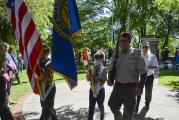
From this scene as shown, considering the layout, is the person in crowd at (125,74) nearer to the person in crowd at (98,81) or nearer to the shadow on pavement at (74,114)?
the person in crowd at (98,81)

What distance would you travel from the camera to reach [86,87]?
61.2 ft

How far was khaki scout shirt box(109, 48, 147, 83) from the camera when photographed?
786 centimetres

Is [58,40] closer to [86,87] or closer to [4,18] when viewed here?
[86,87]

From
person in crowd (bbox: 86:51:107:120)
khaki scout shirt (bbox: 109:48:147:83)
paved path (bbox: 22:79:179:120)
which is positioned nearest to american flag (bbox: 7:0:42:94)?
Answer: khaki scout shirt (bbox: 109:48:147:83)

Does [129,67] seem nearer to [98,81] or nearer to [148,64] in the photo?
[98,81]

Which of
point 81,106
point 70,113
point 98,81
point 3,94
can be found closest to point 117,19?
point 81,106

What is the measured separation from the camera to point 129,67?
310 inches

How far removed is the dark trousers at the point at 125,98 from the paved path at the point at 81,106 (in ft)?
9.56

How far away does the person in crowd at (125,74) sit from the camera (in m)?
7.86

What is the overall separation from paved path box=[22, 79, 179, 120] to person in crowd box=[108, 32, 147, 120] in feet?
9.70

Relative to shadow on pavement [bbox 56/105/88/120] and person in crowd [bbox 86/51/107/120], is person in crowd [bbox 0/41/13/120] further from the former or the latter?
shadow on pavement [bbox 56/105/88/120]

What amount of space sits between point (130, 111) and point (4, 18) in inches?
897

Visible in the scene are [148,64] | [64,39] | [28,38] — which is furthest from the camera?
[148,64]

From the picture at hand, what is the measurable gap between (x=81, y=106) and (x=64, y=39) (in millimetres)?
5781
